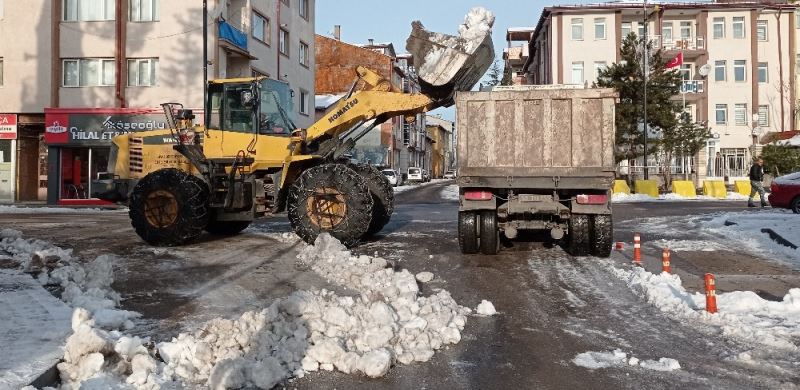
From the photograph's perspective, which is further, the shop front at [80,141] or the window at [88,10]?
the window at [88,10]

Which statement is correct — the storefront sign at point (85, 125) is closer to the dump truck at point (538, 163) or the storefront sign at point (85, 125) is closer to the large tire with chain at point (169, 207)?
the large tire with chain at point (169, 207)

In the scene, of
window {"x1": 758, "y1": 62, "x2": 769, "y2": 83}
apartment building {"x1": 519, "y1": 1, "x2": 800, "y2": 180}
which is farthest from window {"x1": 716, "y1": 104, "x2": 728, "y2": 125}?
window {"x1": 758, "y1": 62, "x2": 769, "y2": 83}

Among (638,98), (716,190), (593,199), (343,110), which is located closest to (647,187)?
(716,190)

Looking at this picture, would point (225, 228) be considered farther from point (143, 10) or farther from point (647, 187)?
point (647, 187)

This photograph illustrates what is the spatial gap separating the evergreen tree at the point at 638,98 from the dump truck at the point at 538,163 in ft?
74.1

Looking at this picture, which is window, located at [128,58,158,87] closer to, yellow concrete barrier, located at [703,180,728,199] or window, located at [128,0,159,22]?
window, located at [128,0,159,22]

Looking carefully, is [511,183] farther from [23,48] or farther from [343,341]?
[23,48]

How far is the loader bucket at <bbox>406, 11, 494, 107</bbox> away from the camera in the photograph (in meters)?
10.2

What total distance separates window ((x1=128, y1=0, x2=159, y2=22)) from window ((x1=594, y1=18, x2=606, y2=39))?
2999 cm

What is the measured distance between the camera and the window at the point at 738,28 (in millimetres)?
44688

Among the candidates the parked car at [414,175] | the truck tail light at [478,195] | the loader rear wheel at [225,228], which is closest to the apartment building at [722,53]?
the parked car at [414,175]

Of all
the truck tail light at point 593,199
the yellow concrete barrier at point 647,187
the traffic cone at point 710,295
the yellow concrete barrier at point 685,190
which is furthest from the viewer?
the yellow concrete barrier at point 685,190

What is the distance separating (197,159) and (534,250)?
6.35 metres

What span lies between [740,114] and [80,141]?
4124cm
